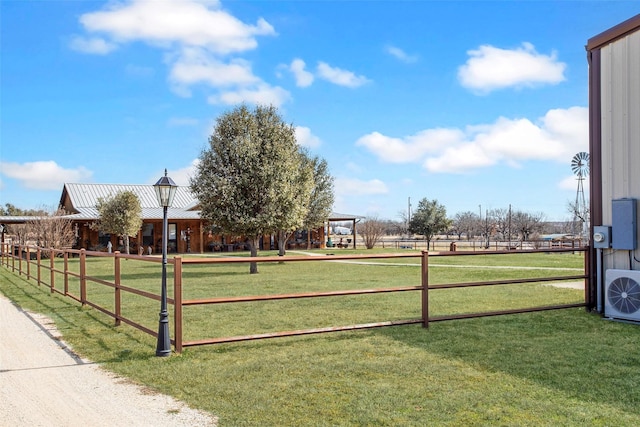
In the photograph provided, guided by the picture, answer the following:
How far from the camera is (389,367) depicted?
18.7 ft

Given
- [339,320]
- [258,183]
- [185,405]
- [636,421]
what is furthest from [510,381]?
[258,183]

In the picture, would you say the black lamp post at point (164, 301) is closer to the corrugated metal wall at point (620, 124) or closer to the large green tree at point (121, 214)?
A: the corrugated metal wall at point (620, 124)

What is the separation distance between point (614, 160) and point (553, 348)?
152 inches

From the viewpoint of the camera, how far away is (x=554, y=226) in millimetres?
95312

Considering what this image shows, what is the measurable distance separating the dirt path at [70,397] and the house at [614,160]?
23.6 feet

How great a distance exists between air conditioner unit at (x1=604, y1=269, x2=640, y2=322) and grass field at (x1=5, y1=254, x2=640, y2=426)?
24 cm

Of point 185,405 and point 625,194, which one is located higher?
point 625,194

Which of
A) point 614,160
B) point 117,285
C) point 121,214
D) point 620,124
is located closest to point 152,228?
point 121,214

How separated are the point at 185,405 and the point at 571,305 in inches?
289

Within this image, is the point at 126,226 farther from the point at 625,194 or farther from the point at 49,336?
the point at 625,194

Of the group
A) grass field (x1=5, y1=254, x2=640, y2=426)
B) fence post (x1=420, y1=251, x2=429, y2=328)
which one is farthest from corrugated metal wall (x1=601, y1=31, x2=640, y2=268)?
fence post (x1=420, y1=251, x2=429, y2=328)

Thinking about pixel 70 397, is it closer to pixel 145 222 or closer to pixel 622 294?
pixel 622 294

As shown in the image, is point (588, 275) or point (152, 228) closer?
point (588, 275)

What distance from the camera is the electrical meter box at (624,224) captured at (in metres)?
8.27
